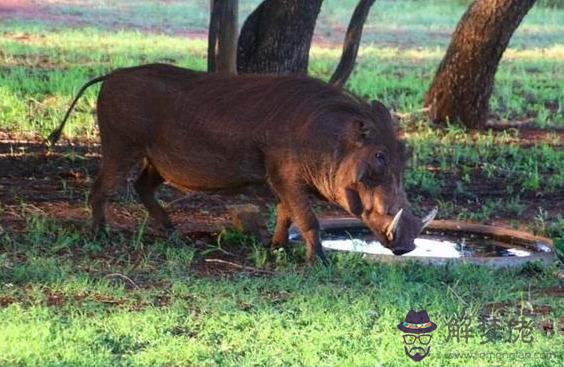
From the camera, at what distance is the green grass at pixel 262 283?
16.0 feet

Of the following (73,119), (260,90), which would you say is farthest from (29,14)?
(260,90)

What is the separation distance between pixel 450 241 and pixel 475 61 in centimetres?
381

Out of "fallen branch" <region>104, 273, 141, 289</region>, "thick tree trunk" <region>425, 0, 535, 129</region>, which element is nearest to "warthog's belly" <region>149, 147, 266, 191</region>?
"fallen branch" <region>104, 273, 141, 289</region>

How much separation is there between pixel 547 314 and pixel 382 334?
2.89ft

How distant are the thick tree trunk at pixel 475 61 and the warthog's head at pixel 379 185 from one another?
4.59 metres

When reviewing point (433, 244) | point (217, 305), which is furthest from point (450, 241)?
point (217, 305)

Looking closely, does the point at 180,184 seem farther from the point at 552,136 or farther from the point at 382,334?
the point at 552,136

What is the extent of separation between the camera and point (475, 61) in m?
11.0

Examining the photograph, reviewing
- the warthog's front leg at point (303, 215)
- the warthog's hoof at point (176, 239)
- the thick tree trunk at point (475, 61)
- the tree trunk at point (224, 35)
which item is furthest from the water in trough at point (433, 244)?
the thick tree trunk at point (475, 61)

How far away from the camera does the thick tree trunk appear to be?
10961 mm

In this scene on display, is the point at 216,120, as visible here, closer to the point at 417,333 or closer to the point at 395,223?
the point at 395,223

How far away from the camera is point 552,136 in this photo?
435 inches

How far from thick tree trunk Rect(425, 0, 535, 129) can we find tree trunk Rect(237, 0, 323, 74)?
7.81ft

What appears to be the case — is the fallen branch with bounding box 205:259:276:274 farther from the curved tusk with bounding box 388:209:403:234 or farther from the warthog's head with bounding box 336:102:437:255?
the curved tusk with bounding box 388:209:403:234
